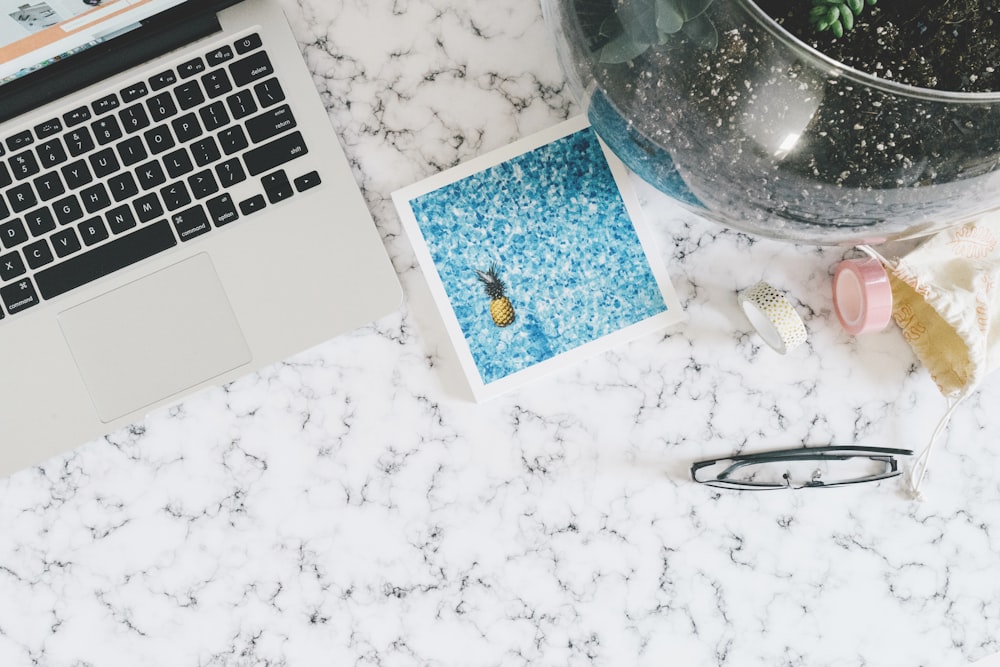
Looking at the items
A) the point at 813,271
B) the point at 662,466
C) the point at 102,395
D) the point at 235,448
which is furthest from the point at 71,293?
the point at 813,271

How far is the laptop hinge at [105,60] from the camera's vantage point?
0.70 m

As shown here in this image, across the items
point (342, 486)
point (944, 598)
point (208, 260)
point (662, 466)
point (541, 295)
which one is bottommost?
point (944, 598)

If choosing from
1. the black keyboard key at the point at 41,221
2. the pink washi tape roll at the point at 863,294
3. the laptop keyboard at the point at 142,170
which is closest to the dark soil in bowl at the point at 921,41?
the pink washi tape roll at the point at 863,294

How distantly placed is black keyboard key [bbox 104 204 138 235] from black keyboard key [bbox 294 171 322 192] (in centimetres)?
17

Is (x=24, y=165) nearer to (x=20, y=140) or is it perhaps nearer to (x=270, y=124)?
(x=20, y=140)

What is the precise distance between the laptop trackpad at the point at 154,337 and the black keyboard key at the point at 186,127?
0.12m

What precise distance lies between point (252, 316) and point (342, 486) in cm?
20

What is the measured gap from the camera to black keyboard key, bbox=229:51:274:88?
27.9 inches

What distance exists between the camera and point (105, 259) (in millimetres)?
719

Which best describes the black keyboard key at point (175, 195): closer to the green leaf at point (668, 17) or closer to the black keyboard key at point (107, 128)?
the black keyboard key at point (107, 128)

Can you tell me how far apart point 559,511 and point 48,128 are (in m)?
0.64

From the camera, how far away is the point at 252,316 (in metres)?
0.73

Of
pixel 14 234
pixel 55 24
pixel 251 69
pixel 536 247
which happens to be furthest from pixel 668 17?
pixel 14 234

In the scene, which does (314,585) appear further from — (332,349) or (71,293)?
(71,293)
